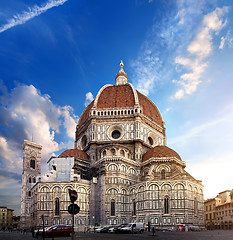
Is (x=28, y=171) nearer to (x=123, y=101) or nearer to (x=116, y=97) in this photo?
(x=116, y=97)

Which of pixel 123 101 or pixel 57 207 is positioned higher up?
pixel 123 101

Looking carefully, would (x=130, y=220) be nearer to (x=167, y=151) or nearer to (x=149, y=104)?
(x=167, y=151)

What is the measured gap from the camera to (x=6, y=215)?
366 ft

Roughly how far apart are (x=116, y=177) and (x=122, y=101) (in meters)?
21.1

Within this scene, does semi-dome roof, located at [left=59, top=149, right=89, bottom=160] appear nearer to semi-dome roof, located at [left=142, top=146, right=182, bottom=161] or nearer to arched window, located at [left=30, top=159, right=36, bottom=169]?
semi-dome roof, located at [left=142, top=146, right=182, bottom=161]

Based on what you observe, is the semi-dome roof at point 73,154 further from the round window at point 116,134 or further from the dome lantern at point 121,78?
the dome lantern at point 121,78

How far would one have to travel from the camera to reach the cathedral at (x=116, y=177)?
5278 cm

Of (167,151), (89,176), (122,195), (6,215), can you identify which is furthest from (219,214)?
(6,215)

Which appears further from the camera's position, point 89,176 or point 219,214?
point 219,214

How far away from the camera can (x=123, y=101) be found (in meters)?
71.4

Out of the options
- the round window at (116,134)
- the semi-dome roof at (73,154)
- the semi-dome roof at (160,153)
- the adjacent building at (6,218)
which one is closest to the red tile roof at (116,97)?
the round window at (116,134)

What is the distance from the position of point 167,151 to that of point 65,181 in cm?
2198

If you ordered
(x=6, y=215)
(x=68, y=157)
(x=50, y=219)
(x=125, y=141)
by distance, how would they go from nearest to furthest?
(x=50, y=219) → (x=68, y=157) → (x=125, y=141) → (x=6, y=215)

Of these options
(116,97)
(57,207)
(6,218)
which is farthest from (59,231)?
(6,218)
